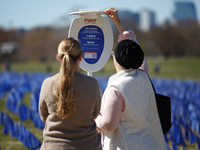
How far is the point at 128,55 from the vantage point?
6.31ft

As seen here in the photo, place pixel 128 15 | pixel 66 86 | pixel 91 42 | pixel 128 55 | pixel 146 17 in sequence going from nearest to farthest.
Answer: pixel 66 86
pixel 128 55
pixel 91 42
pixel 128 15
pixel 146 17

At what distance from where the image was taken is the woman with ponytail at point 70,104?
5.69ft

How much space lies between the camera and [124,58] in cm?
193

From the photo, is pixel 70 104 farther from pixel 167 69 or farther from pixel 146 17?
pixel 146 17

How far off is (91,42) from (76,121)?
103cm

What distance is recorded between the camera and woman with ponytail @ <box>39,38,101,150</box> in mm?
1733

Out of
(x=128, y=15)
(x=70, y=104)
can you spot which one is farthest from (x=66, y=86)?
(x=128, y=15)

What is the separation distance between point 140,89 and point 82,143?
2.01ft

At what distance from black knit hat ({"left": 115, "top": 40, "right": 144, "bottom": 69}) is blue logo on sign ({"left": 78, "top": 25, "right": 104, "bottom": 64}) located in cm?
62

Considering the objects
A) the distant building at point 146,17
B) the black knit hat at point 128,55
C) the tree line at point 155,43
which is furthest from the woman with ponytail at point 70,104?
the distant building at point 146,17

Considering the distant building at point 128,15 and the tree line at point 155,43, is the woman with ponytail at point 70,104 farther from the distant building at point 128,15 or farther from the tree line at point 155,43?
the distant building at point 128,15

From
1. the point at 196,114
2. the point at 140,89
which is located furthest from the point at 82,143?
the point at 196,114

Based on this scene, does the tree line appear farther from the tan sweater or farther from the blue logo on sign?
the tan sweater

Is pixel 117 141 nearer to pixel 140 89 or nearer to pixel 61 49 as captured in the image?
pixel 140 89
